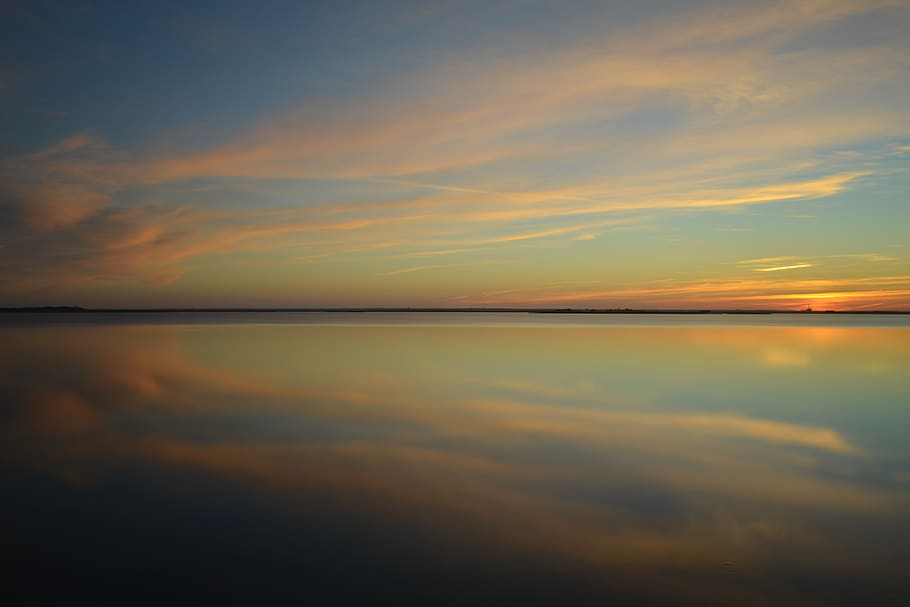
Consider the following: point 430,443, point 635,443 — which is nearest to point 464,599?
point 430,443

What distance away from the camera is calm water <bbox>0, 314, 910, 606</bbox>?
Result: 5711mm

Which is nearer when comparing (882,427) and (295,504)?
(295,504)

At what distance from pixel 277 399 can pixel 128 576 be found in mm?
10929

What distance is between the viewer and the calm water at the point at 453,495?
5.71m

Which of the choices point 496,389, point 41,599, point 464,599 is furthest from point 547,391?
point 41,599

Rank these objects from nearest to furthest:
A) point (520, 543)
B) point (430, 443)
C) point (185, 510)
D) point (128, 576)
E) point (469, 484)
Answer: point (128, 576) → point (520, 543) → point (185, 510) → point (469, 484) → point (430, 443)

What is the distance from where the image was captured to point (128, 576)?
565 cm

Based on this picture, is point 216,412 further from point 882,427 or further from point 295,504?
point 882,427

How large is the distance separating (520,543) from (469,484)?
2.27m

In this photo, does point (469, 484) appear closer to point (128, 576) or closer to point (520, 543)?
point (520, 543)

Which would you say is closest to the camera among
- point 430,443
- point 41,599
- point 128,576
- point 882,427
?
point 41,599

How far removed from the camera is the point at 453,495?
8367 mm

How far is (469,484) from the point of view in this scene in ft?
29.1

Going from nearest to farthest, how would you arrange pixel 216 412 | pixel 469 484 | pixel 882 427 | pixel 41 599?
pixel 41 599 → pixel 469 484 → pixel 882 427 → pixel 216 412
